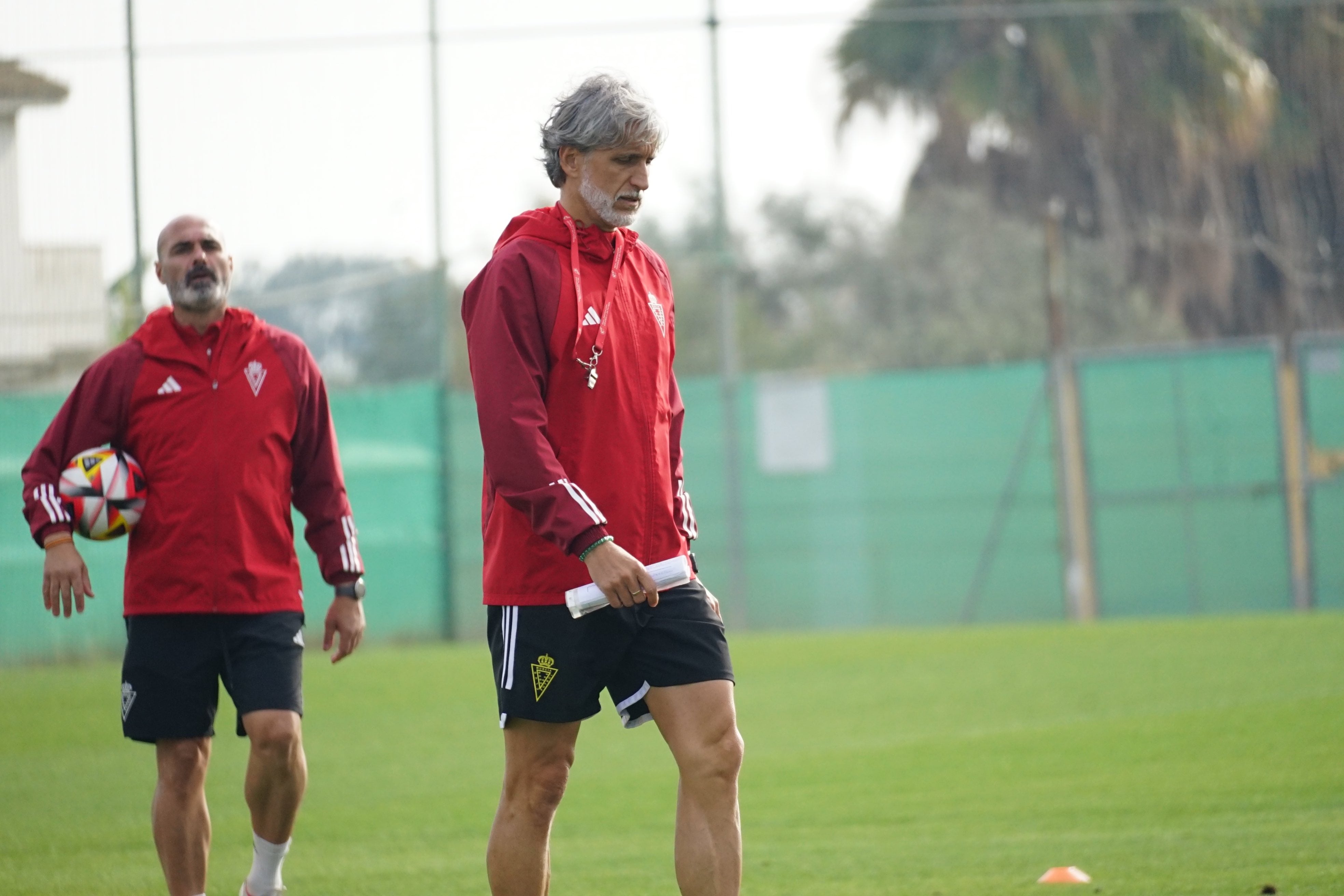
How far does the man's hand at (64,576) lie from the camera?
16.5 feet

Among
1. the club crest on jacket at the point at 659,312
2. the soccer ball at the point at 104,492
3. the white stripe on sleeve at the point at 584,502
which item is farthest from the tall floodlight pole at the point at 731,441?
the white stripe on sleeve at the point at 584,502

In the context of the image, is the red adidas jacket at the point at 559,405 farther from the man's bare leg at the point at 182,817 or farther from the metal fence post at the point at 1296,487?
the metal fence post at the point at 1296,487

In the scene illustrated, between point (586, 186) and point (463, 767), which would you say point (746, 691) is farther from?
point (586, 186)

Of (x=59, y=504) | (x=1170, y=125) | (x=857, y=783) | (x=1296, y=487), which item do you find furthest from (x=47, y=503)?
(x=1170, y=125)

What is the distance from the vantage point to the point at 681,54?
17.8 metres

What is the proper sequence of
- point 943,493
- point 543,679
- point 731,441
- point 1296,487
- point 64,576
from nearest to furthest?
point 543,679, point 64,576, point 1296,487, point 943,493, point 731,441

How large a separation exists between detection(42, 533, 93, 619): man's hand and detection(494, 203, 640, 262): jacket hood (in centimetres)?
176

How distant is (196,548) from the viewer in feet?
16.8

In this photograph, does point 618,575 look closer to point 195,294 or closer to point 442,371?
point 195,294

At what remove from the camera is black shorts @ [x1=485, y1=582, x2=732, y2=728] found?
13.2 ft

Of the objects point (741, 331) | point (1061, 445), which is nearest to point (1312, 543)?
point (1061, 445)

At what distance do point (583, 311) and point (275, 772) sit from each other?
76.3 inches

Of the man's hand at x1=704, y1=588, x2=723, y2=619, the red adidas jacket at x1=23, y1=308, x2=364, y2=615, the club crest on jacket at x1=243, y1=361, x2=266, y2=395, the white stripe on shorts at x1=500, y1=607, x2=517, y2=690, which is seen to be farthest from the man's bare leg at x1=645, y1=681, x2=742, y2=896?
the club crest on jacket at x1=243, y1=361, x2=266, y2=395

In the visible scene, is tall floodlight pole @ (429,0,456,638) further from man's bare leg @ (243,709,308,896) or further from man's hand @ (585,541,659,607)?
man's hand @ (585,541,659,607)
